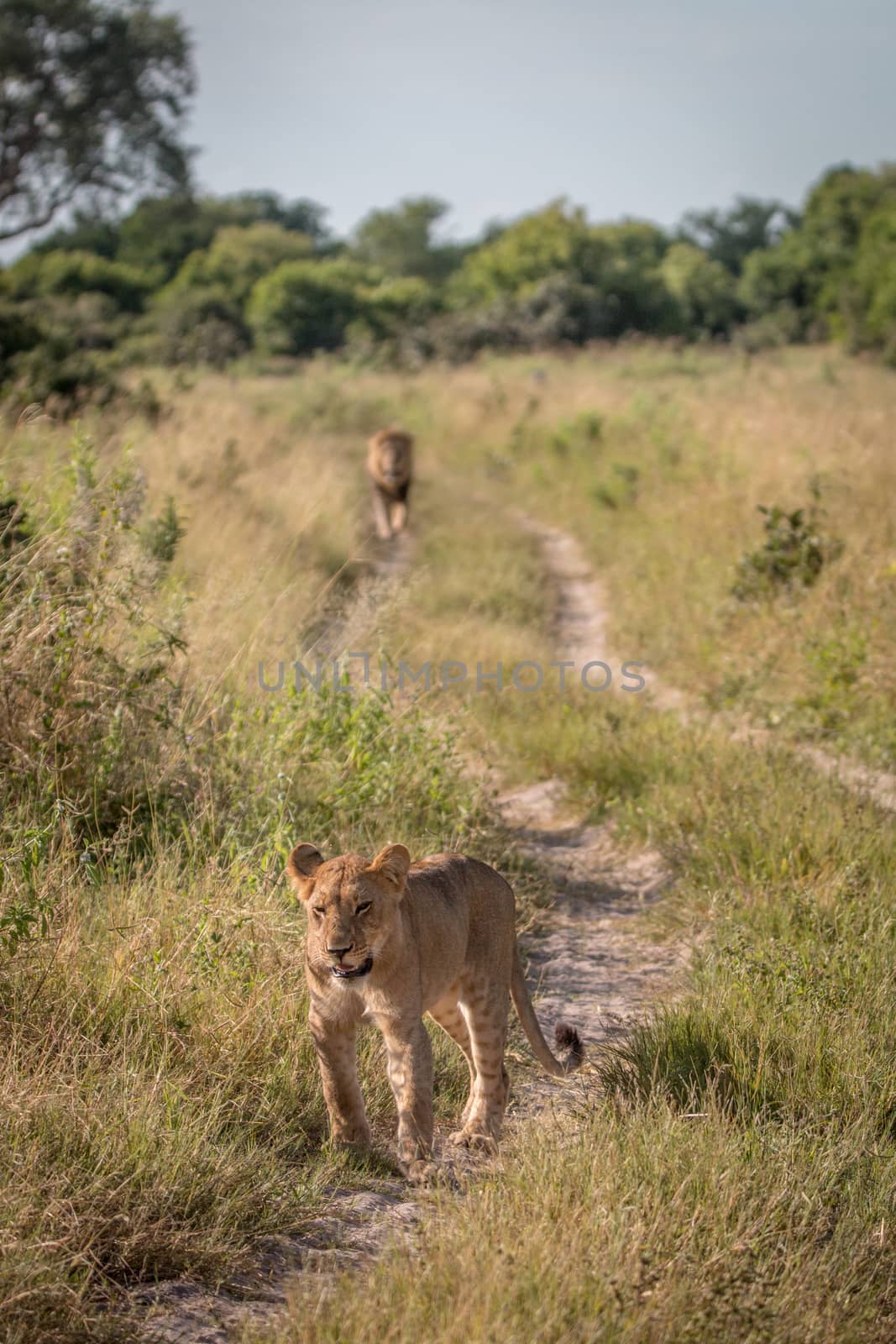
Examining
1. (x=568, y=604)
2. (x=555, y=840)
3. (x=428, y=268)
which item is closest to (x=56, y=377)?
(x=568, y=604)

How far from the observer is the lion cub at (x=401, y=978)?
3504 mm

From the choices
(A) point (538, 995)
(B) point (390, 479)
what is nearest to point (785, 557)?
(B) point (390, 479)

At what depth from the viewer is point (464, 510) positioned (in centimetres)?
1669

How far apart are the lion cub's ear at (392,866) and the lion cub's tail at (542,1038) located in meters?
Result: 0.79

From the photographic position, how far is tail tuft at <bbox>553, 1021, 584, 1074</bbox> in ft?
13.3

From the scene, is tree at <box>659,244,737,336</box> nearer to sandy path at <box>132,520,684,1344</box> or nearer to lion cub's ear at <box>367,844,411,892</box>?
sandy path at <box>132,520,684,1344</box>

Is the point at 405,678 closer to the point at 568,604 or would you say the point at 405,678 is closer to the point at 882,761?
the point at 882,761

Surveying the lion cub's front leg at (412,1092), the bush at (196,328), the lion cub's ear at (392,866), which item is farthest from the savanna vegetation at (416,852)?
the bush at (196,328)

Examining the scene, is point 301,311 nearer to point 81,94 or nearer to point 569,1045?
point 81,94

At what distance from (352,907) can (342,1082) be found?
55 cm

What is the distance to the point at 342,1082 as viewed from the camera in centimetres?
363

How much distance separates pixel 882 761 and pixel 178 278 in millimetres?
38733

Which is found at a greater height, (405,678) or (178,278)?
(178,278)

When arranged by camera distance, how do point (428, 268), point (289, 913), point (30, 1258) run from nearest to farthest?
point (30, 1258), point (289, 913), point (428, 268)
